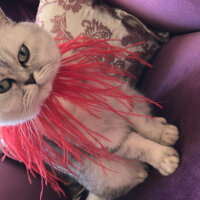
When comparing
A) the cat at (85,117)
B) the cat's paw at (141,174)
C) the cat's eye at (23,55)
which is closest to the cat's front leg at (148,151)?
the cat at (85,117)

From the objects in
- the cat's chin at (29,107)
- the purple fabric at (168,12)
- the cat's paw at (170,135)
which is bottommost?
the cat's paw at (170,135)

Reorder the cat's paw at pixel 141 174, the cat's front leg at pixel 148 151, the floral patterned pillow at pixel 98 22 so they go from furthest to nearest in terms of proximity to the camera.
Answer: the floral patterned pillow at pixel 98 22, the cat's paw at pixel 141 174, the cat's front leg at pixel 148 151

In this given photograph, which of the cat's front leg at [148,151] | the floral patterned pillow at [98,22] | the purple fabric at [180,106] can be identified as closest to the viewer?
the purple fabric at [180,106]

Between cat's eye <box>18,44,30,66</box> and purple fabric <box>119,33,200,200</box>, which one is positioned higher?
cat's eye <box>18,44,30,66</box>

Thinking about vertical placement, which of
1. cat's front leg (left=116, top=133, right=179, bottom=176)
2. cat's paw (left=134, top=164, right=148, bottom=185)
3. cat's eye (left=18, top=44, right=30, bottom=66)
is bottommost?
cat's paw (left=134, top=164, right=148, bottom=185)

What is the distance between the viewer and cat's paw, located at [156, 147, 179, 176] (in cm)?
60

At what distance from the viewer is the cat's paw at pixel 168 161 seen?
0.60 meters

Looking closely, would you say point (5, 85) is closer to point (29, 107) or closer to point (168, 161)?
point (29, 107)

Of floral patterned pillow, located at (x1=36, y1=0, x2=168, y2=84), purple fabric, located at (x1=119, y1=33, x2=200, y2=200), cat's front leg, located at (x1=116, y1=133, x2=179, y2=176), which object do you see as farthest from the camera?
floral patterned pillow, located at (x1=36, y1=0, x2=168, y2=84)

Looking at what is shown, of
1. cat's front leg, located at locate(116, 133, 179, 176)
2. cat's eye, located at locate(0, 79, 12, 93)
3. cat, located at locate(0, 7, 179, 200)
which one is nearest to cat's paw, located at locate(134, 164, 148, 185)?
cat, located at locate(0, 7, 179, 200)

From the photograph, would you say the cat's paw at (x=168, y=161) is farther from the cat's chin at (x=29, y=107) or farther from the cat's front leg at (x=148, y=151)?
the cat's chin at (x=29, y=107)

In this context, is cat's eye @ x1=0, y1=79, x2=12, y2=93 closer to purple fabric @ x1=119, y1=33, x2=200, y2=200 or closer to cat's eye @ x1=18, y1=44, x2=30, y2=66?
cat's eye @ x1=18, y1=44, x2=30, y2=66

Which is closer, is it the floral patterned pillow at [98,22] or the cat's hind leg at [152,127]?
the cat's hind leg at [152,127]

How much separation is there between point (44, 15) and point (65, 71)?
48 cm
